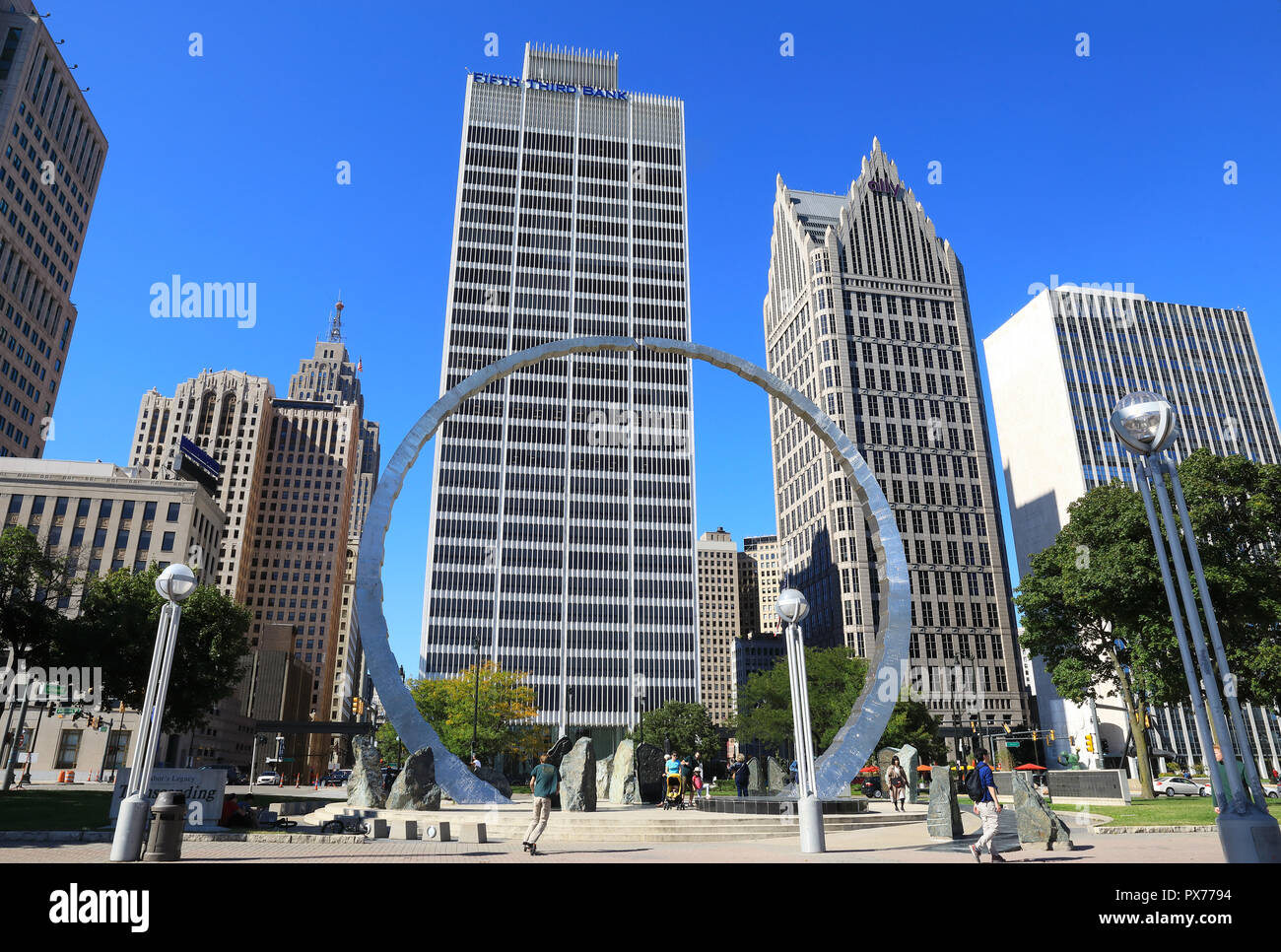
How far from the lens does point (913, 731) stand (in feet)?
229

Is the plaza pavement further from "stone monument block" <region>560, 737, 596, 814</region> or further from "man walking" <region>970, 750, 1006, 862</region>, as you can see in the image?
"stone monument block" <region>560, 737, 596, 814</region>

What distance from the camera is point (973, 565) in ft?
365

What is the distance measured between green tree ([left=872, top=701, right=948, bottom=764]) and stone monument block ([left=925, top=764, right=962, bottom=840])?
49.7 m

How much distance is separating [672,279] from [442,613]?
198 feet

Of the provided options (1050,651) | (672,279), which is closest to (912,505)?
(672,279)

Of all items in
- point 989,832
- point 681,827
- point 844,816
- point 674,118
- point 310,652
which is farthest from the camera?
point 310,652

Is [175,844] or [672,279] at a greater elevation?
[672,279]

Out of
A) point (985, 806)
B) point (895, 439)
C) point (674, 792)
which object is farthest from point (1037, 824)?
point (895, 439)

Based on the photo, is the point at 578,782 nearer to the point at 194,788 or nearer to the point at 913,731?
the point at 194,788

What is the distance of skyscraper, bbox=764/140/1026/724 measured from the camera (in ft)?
351

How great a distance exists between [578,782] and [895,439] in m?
97.6

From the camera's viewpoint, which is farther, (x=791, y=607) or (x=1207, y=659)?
(x=791, y=607)

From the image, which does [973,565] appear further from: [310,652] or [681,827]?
[310,652]

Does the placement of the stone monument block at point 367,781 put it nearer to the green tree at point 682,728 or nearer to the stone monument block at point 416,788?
the stone monument block at point 416,788
